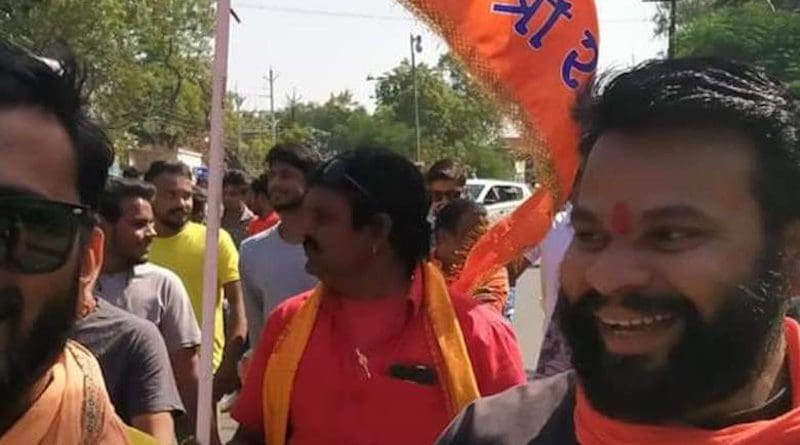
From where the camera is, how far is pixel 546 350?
3824 millimetres

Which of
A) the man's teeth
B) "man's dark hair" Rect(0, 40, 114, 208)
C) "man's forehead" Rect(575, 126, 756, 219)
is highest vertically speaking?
"man's dark hair" Rect(0, 40, 114, 208)

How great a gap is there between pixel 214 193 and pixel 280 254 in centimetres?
130

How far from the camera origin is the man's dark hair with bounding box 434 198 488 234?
19.1 feet

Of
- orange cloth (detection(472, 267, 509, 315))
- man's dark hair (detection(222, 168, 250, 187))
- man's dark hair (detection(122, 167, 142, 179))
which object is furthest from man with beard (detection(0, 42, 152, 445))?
man's dark hair (detection(222, 168, 250, 187))

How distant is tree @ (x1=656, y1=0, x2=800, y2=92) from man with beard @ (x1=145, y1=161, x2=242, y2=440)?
7.11 feet

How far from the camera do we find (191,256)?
18.9 ft

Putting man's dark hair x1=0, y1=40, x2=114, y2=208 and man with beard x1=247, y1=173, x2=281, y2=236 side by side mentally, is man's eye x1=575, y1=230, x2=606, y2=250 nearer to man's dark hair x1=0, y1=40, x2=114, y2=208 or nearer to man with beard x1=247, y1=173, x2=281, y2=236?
man's dark hair x1=0, y1=40, x2=114, y2=208

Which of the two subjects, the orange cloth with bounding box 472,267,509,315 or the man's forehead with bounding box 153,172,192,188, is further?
the man's forehead with bounding box 153,172,192,188

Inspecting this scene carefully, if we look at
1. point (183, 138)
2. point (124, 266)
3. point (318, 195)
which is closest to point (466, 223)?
point (124, 266)

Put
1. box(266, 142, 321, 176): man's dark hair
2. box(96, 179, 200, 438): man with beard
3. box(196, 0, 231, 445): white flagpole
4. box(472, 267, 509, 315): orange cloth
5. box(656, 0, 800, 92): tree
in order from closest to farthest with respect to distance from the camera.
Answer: box(656, 0, 800, 92): tree, box(196, 0, 231, 445): white flagpole, box(96, 179, 200, 438): man with beard, box(472, 267, 509, 315): orange cloth, box(266, 142, 321, 176): man's dark hair

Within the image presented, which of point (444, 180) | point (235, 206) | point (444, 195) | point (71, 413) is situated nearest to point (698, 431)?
point (71, 413)

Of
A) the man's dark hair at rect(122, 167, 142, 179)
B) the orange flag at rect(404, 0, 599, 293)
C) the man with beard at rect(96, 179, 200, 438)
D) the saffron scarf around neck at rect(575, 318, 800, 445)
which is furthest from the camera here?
the man's dark hair at rect(122, 167, 142, 179)

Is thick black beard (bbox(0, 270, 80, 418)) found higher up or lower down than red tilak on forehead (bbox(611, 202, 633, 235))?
lower down

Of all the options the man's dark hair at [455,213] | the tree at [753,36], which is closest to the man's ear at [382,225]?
the tree at [753,36]
